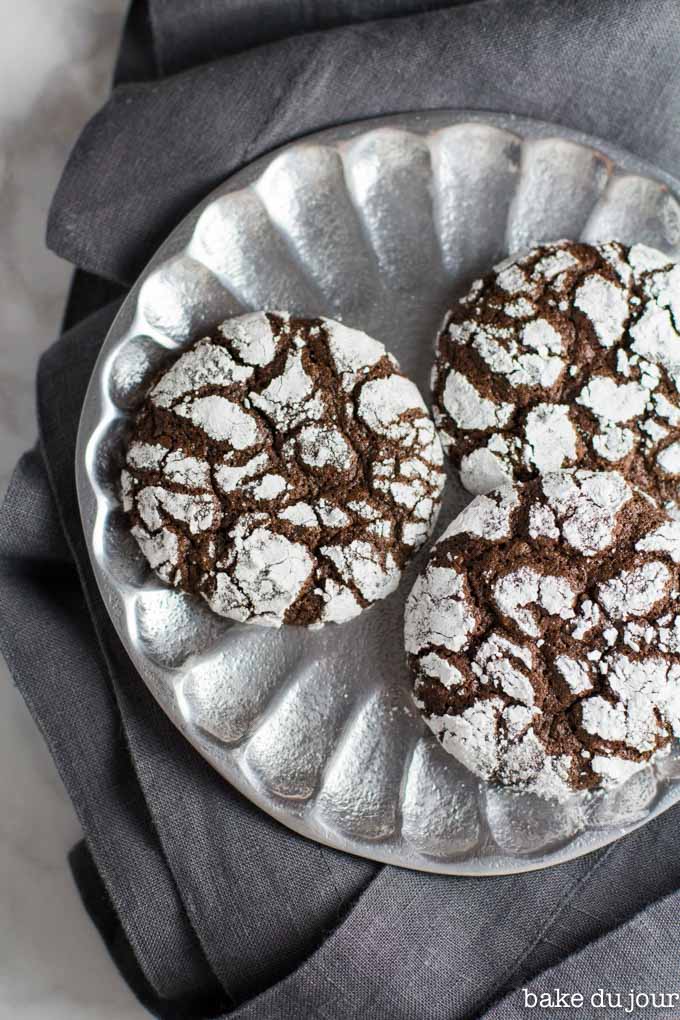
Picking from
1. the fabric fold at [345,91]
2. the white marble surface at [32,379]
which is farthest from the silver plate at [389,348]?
the white marble surface at [32,379]

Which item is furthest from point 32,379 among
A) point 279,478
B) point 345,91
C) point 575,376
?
point 575,376

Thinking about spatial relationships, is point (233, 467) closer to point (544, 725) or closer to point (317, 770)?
point (317, 770)

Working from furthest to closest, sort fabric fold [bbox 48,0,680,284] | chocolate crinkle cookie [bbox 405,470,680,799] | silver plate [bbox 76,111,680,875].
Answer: fabric fold [bbox 48,0,680,284]
silver plate [bbox 76,111,680,875]
chocolate crinkle cookie [bbox 405,470,680,799]

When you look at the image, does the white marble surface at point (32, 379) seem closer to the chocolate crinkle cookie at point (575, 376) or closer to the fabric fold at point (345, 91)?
the fabric fold at point (345, 91)

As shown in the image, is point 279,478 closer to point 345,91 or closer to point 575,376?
point 575,376

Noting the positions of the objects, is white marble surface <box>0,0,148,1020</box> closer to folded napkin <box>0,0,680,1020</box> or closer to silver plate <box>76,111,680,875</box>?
folded napkin <box>0,0,680,1020</box>

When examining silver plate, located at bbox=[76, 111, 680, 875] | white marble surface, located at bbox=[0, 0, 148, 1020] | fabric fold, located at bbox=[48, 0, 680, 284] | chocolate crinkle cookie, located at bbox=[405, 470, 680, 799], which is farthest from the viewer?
white marble surface, located at bbox=[0, 0, 148, 1020]

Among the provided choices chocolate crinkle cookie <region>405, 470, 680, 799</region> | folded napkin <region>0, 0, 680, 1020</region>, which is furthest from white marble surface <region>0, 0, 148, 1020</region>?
chocolate crinkle cookie <region>405, 470, 680, 799</region>
